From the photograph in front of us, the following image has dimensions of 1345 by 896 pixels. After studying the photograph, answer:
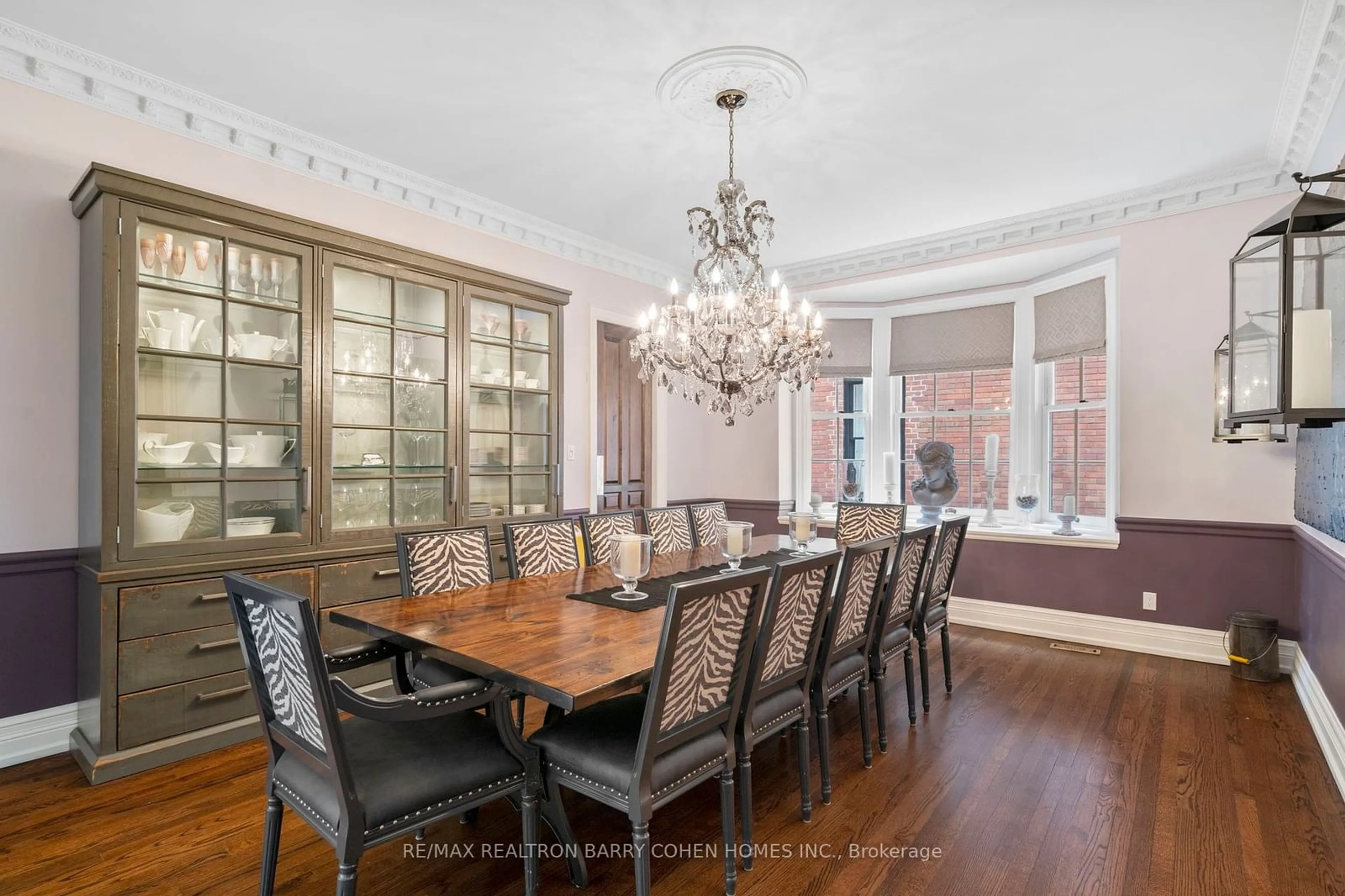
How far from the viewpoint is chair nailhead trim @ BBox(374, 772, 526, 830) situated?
1494mm

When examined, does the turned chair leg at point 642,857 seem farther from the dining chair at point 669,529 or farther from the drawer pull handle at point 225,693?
the dining chair at point 669,529

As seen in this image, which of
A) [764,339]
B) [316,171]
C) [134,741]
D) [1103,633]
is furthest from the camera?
[1103,633]

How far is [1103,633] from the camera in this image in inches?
167

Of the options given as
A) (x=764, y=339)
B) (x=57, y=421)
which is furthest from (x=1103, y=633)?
(x=57, y=421)

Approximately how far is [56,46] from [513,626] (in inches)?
110

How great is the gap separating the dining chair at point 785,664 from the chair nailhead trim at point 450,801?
2.17 ft

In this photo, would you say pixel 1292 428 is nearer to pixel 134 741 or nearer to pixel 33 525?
pixel 134 741

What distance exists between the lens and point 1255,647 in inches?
141

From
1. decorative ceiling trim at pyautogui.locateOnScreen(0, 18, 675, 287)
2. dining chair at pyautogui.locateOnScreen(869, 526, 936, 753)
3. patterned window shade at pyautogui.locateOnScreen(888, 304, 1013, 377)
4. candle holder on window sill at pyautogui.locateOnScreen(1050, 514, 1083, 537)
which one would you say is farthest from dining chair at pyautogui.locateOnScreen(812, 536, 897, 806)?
patterned window shade at pyautogui.locateOnScreen(888, 304, 1013, 377)

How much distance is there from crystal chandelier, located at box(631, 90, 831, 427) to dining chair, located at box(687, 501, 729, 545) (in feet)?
3.40

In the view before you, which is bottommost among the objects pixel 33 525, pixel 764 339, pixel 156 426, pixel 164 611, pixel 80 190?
pixel 164 611

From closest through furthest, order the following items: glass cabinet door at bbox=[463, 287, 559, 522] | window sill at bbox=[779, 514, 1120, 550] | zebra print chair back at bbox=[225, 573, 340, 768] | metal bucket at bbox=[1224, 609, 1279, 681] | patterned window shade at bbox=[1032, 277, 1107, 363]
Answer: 1. zebra print chair back at bbox=[225, 573, 340, 768]
2. metal bucket at bbox=[1224, 609, 1279, 681]
3. glass cabinet door at bbox=[463, 287, 559, 522]
4. window sill at bbox=[779, 514, 1120, 550]
5. patterned window shade at bbox=[1032, 277, 1107, 363]

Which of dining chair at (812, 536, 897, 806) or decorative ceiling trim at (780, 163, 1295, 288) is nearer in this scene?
dining chair at (812, 536, 897, 806)

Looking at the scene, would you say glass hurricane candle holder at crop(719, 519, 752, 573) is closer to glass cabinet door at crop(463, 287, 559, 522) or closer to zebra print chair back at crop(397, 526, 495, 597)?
zebra print chair back at crop(397, 526, 495, 597)
